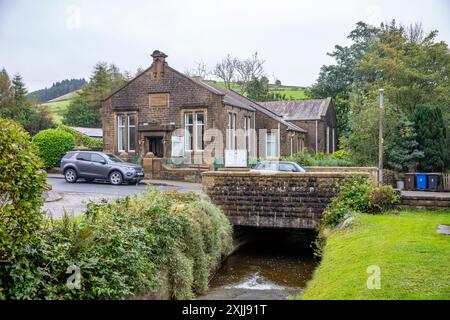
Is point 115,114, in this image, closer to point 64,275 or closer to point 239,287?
point 239,287

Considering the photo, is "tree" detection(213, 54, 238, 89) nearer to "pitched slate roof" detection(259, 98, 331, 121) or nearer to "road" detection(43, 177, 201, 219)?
"pitched slate roof" detection(259, 98, 331, 121)

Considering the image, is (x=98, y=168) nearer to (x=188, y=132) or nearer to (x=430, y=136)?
(x=188, y=132)

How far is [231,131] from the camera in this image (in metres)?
31.7

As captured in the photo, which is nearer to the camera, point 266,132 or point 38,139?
point 38,139

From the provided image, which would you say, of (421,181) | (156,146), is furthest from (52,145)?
(421,181)

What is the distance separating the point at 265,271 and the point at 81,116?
5879 centimetres

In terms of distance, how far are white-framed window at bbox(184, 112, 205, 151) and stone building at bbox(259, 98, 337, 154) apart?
1888 cm

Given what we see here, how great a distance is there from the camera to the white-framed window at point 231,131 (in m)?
31.3

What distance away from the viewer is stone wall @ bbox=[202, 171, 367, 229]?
611 inches

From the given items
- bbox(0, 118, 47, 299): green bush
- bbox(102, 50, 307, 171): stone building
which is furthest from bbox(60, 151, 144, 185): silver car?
bbox(0, 118, 47, 299): green bush

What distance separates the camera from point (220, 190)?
55.6 feet

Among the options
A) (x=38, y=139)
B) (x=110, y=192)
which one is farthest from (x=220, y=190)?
(x=38, y=139)
